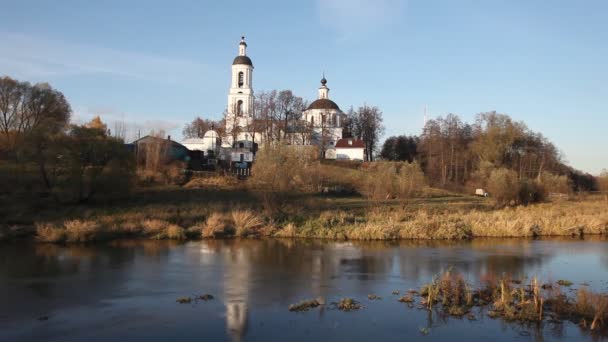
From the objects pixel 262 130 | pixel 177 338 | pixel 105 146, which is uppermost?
pixel 262 130

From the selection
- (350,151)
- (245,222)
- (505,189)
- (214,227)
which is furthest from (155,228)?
(350,151)

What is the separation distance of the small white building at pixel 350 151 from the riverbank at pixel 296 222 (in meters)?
38.3

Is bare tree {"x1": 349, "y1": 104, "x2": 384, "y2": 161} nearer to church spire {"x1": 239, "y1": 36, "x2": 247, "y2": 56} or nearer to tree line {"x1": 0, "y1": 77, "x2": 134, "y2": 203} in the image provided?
church spire {"x1": 239, "y1": 36, "x2": 247, "y2": 56}

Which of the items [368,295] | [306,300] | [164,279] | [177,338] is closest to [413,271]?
[368,295]

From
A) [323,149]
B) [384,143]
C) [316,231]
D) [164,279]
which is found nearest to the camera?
Answer: [164,279]

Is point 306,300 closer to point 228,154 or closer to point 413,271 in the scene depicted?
point 413,271

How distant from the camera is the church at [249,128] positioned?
2534 inches

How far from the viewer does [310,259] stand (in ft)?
64.6

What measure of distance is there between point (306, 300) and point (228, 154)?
51132 millimetres

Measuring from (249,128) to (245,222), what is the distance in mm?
38796

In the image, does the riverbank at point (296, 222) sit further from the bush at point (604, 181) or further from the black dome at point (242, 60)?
the black dome at point (242, 60)

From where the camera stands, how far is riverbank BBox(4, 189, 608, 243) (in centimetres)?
2514

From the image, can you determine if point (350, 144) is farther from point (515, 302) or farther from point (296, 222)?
point (515, 302)

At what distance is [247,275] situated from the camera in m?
16.7
